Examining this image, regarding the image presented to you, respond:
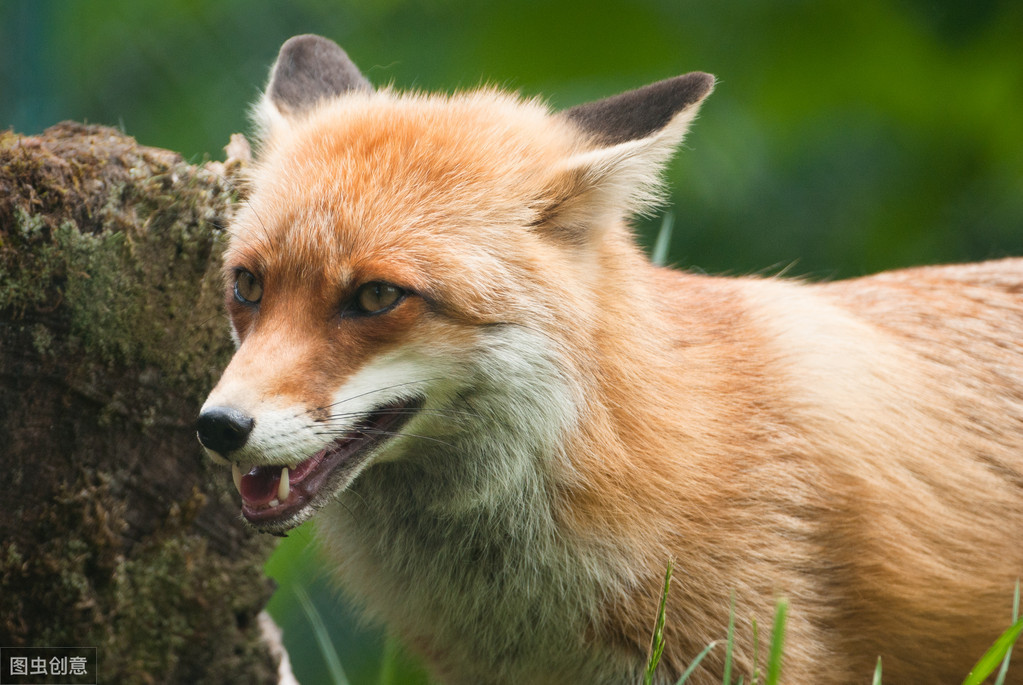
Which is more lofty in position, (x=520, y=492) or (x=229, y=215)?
(x=229, y=215)

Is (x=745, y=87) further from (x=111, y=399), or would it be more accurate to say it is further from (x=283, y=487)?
(x=283, y=487)

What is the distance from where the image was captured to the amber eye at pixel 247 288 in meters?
3.18

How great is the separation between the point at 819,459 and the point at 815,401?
23cm

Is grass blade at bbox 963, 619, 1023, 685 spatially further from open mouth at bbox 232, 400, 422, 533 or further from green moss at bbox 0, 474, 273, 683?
green moss at bbox 0, 474, 273, 683

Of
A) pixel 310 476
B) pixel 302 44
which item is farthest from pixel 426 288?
pixel 302 44

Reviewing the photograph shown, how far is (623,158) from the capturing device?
3225 mm

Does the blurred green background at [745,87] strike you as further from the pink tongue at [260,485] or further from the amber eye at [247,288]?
the pink tongue at [260,485]

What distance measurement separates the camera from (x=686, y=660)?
323cm

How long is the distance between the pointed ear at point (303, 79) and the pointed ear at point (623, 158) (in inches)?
48.0

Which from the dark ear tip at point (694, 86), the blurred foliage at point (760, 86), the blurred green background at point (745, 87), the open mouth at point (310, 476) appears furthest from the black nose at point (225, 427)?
the blurred foliage at point (760, 86)

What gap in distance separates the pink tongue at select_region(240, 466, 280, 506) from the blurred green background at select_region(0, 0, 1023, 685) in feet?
10.9

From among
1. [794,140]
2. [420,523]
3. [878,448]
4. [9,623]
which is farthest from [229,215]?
[794,140]

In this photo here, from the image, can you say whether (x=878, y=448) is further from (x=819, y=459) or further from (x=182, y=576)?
(x=182, y=576)

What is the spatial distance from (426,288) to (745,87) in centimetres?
536
